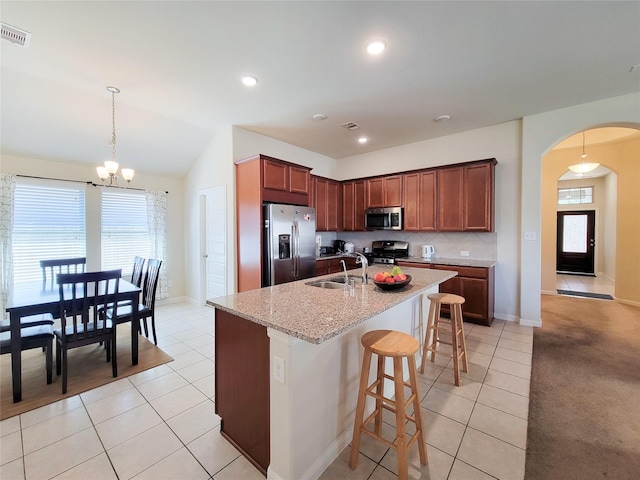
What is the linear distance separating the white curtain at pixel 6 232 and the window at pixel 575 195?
12560 millimetres

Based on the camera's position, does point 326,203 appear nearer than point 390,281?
No

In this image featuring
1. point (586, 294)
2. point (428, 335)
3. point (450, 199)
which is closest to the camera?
point (428, 335)

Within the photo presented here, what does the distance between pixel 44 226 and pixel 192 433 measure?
157 inches

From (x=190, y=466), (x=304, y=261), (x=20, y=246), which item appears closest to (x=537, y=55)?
(x=304, y=261)

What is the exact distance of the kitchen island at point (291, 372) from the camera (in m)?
1.37

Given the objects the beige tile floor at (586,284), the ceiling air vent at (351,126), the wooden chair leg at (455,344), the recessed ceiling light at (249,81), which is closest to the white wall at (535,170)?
the wooden chair leg at (455,344)

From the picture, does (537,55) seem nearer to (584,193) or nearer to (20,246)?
(20,246)

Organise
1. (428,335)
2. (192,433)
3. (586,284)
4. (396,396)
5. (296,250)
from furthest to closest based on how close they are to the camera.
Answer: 1. (586,284)
2. (296,250)
3. (428,335)
4. (192,433)
5. (396,396)

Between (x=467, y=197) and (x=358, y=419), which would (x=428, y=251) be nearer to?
(x=467, y=197)

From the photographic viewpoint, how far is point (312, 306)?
1.70 meters

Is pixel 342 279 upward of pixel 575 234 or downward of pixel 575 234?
downward

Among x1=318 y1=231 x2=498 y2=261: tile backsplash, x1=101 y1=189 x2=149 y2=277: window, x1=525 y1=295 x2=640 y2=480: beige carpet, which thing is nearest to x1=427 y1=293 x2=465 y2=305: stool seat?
x1=525 y1=295 x2=640 y2=480: beige carpet

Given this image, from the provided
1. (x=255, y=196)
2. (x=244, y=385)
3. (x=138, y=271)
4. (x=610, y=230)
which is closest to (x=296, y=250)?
(x=255, y=196)

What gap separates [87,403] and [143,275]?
1561 millimetres
